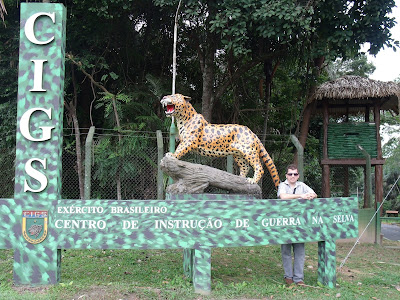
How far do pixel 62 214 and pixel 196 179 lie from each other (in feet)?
6.47

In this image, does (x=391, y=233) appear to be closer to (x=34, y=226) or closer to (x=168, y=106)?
(x=168, y=106)

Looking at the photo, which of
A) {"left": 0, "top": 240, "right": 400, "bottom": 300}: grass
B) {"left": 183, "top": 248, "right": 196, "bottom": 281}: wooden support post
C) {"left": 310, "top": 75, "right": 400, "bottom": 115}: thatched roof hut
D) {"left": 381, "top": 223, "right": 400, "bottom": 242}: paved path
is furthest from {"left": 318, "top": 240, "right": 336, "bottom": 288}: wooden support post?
{"left": 381, "top": 223, "right": 400, "bottom": 242}: paved path

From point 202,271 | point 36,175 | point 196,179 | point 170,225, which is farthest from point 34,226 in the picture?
point 196,179

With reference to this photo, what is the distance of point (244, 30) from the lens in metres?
7.70

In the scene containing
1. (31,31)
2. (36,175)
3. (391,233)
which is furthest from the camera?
(391,233)

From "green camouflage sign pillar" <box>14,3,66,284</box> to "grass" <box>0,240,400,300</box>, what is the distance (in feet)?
1.07

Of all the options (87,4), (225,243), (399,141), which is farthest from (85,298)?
(399,141)

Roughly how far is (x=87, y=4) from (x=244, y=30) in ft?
12.4

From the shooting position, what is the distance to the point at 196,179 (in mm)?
5492

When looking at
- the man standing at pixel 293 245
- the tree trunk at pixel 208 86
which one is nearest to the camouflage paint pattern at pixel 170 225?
the man standing at pixel 293 245

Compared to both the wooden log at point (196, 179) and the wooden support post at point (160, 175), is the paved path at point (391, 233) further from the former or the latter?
the wooden support post at point (160, 175)

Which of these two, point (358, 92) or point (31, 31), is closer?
point (31, 31)

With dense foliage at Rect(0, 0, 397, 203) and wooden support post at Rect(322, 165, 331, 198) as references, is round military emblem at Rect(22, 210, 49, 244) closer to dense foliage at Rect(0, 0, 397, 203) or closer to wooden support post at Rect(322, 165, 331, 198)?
dense foliage at Rect(0, 0, 397, 203)

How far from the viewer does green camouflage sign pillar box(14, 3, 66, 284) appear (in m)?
4.24
